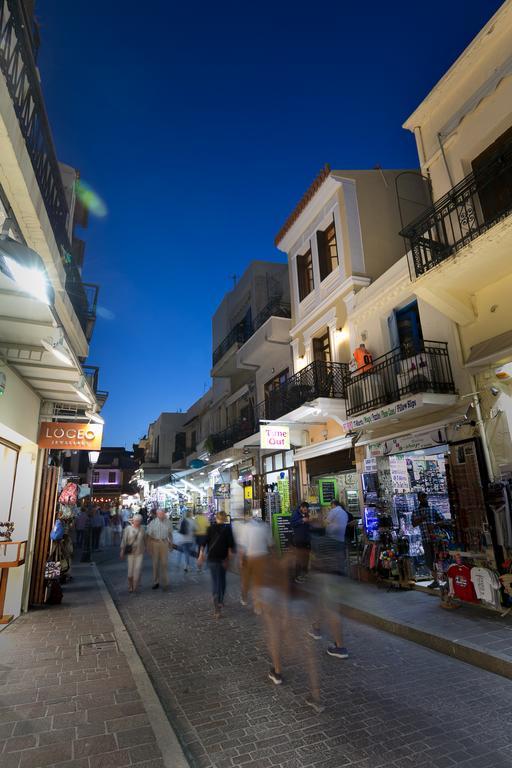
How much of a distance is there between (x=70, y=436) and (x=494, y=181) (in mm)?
10177

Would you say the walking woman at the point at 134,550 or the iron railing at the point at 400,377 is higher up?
the iron railing at the point at 400,377

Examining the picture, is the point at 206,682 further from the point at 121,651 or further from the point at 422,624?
the point at 422,624

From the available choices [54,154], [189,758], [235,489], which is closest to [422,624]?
[189,758]

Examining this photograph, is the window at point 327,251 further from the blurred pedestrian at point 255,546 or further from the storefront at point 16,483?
the blurred pedestrian at point 255,546

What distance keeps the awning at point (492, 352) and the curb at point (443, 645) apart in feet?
16.0

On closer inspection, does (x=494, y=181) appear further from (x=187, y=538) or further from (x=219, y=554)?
(x=187, y=538)

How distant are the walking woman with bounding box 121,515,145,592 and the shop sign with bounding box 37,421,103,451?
9.61ft

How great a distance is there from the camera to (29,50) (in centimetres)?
486

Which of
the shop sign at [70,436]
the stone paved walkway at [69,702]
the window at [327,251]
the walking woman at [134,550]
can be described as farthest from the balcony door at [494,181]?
the walking woman at [134,550]

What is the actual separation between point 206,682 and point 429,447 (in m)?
6.74

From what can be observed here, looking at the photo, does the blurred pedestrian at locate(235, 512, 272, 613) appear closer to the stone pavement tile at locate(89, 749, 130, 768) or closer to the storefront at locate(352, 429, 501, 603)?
the stone pavement tile at locate(89, 749, 130, 768)

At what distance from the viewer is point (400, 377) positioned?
10320 mm

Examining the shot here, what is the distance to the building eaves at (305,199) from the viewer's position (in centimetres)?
1463

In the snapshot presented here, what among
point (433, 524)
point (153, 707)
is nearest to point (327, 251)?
point (433, 524)
